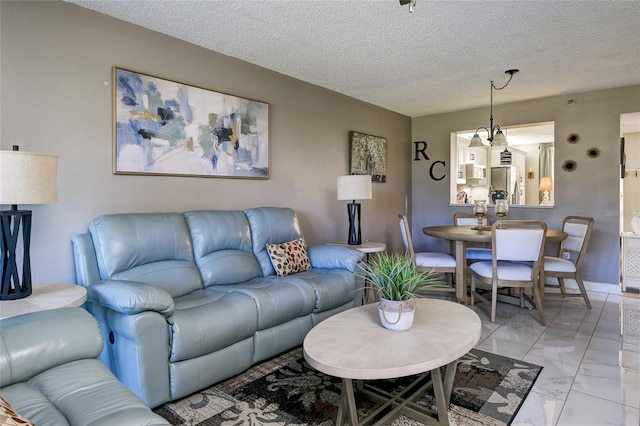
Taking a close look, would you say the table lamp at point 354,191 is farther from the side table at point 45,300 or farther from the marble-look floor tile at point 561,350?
the side table at point 45,300

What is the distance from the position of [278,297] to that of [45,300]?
1290 mm

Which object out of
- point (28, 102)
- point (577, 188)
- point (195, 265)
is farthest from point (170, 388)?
point (577, 188)

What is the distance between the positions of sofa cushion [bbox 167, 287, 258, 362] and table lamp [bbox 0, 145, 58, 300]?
786 millimetres

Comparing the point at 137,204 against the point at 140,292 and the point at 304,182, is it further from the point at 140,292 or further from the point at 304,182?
the point at 304,182

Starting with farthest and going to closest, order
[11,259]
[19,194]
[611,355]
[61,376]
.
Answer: [611,355] → [11,259] → [19,194] → [61,376]

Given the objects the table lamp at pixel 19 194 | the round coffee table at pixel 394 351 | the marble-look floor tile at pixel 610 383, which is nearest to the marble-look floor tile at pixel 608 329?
the marble-look floor tile at pixel 610 383

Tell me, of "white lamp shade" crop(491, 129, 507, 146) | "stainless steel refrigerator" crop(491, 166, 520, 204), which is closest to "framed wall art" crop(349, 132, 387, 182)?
"white lamp shade" crop(491, 129, 507, 146)

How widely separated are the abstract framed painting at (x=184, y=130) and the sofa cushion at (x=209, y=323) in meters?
1.14

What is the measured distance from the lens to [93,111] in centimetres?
256

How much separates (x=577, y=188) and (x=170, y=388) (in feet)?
16.3

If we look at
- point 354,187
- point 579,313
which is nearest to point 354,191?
point 354,187

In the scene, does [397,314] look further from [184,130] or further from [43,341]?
[184,130]

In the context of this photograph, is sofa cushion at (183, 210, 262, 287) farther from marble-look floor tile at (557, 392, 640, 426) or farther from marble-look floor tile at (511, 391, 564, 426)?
marble-look floor tile at (557, 392, 640, 426)

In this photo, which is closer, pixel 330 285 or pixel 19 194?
pixel 19 194
